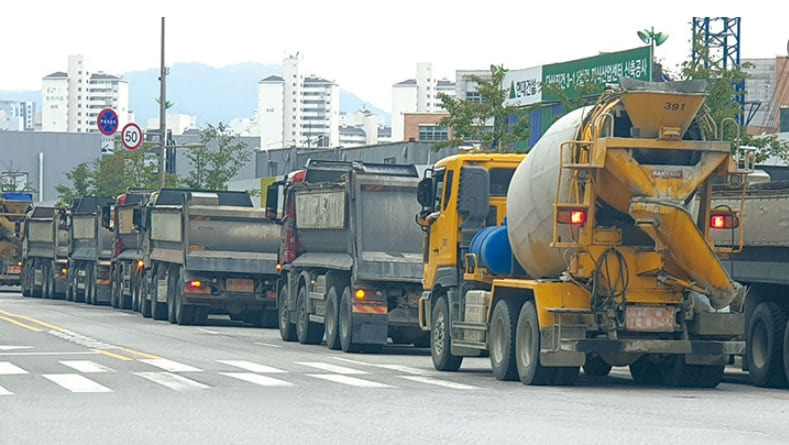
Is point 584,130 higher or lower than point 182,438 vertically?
higher

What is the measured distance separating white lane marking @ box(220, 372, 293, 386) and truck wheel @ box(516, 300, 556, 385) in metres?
2.73

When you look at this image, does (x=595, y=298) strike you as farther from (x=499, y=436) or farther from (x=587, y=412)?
(x=499, y=436)

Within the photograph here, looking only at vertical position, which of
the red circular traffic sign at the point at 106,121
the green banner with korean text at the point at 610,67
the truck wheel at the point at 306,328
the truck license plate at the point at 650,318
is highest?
the green banner with korean text at the point at 610,67

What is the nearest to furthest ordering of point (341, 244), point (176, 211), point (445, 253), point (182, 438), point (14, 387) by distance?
point (182, 438) < point (14, 387) < point (445, 253) < point (341, 244) < point (176, 211)

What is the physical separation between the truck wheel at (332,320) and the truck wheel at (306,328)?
1.25 meters

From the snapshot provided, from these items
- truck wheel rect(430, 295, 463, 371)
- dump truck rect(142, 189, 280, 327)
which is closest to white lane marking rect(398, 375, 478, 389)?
truck wheel rect(430, 295, 463, 371)

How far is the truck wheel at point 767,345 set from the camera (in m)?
19.8

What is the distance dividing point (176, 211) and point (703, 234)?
826 inches

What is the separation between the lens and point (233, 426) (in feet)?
43.7

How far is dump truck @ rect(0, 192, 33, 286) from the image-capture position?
202 ft

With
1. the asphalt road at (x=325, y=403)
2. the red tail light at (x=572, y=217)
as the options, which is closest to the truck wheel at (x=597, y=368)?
the asphalt road at (x=325, y=403)

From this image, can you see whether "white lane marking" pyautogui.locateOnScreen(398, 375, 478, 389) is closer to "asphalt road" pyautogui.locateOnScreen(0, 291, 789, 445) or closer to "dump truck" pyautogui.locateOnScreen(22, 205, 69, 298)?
"asphalt road" pyautogui.locateOnScreen(0, 291, 789, 445)

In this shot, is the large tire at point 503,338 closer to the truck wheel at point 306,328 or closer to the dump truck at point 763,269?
the dump truck at point 763,269

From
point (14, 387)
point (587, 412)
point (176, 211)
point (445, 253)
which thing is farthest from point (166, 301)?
point (587, 412)
